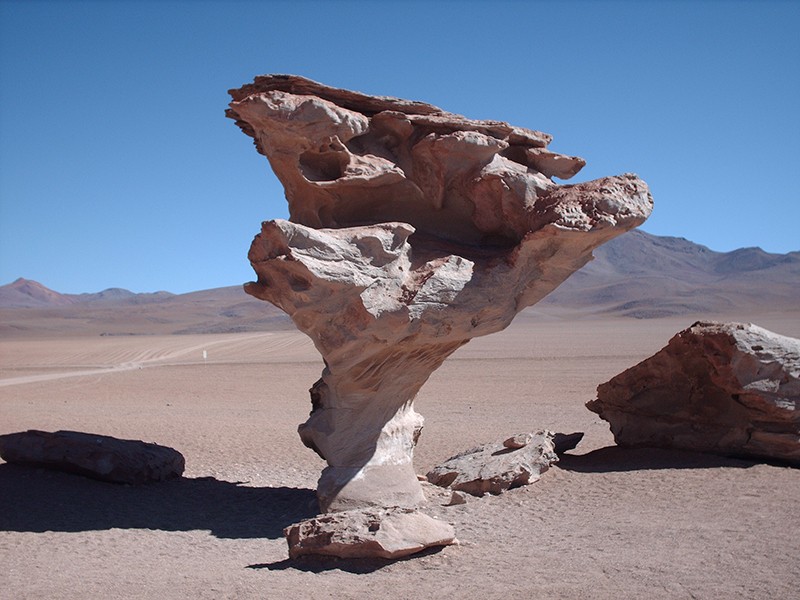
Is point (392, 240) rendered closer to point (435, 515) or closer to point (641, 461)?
point (435, 515)

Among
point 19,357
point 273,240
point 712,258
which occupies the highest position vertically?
point 712,258

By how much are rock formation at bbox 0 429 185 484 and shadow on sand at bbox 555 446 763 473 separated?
17.4ft

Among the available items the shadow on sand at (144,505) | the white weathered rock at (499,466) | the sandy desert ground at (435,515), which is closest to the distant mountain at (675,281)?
the sandy desert ground at (435,515)

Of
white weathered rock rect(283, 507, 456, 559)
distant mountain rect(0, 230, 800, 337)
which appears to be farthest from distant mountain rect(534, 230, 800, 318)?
white weathered rock rect(283, 507, 456, 559)

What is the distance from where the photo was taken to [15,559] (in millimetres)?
5426

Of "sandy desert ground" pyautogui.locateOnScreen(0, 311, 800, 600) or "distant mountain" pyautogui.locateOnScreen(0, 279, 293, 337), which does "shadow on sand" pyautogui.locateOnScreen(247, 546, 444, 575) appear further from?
"distant mountain" pyautogui.locateOnScreen(0, 279, 293, 337)

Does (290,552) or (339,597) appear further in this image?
(290,552)

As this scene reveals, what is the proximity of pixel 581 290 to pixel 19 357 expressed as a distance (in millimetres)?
89840

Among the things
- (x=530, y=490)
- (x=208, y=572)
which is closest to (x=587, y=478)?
(x=530, y=490)

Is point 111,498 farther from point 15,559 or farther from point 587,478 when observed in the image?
point 587,478

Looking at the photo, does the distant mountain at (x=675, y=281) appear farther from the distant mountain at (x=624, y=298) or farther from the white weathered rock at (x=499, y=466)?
the white weathered rock at (x=499, y=466)

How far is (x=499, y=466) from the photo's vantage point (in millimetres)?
7582

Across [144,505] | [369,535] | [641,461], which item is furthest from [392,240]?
[641,461]

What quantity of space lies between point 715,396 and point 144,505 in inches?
280
